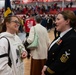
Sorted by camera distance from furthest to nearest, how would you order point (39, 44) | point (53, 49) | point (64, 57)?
point (39, 44) < point (53, 49) < point (64, 57)

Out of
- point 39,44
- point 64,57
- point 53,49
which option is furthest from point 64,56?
point 39,44

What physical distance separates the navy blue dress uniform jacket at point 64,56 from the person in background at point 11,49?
49cm

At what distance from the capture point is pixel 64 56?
2.36m

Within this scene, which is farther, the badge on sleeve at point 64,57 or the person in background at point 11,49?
the person in background at point 11,49

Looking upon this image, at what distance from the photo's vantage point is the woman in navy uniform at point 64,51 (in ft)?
7.72

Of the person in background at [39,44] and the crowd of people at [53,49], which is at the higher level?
the crowd of people at [53,49]

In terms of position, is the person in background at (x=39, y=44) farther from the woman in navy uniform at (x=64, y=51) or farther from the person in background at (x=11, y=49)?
the woman in navy uniform at (x=64, y=51)

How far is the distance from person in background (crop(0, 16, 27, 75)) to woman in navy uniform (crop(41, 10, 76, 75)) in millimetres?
441

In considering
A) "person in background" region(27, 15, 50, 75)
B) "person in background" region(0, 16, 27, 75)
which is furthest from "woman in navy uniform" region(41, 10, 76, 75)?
"person in background" region(27, 15, 50, 75)

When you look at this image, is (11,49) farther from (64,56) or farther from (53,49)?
(64,56)

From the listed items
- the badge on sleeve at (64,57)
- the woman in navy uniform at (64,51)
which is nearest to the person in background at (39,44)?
the woman in navy uniform at (64,51)

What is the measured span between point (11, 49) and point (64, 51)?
700 mm

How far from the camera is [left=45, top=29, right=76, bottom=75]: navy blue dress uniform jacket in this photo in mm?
2348

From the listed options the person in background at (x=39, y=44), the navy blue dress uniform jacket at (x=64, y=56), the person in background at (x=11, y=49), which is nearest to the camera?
the navy blue dress uniform jacket at (x=64, y=56)
